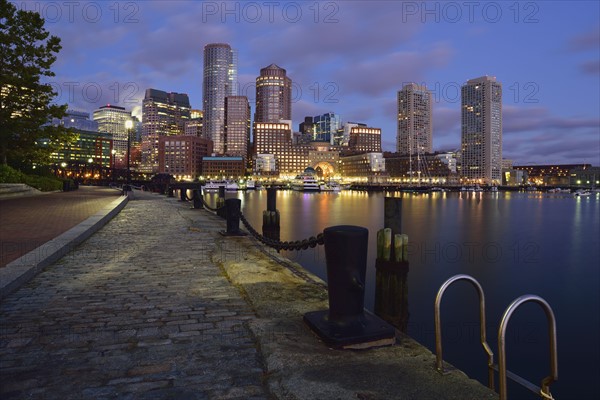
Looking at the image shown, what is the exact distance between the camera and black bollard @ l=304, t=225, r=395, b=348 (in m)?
4.30

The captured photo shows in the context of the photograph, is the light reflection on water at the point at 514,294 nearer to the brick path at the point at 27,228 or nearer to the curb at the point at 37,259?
the curb at the point at 37,259

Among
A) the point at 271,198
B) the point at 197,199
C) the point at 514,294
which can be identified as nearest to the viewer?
the point at 514,294

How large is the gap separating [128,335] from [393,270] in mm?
5267

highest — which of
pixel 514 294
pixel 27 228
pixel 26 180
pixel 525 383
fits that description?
pixel 26 180

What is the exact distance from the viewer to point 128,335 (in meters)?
4.54

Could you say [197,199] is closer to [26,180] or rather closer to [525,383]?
[26,180]

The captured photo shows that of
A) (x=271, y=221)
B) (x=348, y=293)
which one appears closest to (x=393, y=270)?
(x=348, y=293)

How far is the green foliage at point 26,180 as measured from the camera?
27.8m

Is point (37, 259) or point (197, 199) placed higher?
point (197, 199)

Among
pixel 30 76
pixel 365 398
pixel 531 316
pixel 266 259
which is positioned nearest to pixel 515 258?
pixel 531 316

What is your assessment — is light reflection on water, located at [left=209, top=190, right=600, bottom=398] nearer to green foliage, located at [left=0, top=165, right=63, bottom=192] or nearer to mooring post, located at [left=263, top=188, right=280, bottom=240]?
mooring post, located at [left=263, top=188, right=280, bottom=240]

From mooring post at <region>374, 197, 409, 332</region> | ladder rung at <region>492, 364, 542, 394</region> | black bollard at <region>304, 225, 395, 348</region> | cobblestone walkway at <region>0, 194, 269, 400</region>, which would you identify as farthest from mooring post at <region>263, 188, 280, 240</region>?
ladder rung at <region>492, 364, 542, 394</region>

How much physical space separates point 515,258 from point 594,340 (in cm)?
1272

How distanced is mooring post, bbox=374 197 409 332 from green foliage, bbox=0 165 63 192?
29577 millimetres
